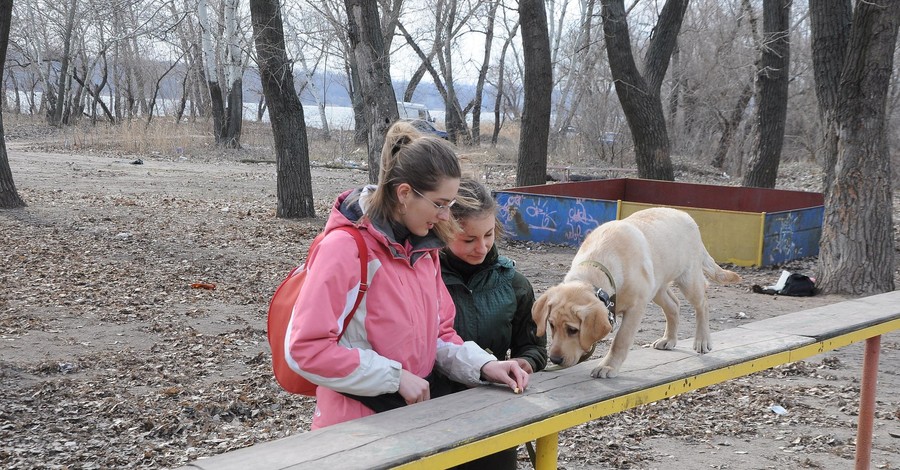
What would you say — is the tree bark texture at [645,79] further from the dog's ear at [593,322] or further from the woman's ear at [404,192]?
the woman's ear at [404,192]

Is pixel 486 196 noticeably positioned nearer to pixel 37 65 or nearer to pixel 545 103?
pixel 545 103

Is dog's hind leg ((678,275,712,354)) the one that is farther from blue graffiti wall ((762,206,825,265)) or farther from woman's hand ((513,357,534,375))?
blue graffiti wall ((762,206,825,265))

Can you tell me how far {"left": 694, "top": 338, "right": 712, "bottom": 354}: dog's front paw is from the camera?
3947 millimetres

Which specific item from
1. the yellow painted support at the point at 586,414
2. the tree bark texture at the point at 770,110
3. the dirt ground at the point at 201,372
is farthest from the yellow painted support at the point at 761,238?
the yellow painted support at the point at 586,414

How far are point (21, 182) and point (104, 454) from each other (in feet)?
43.9

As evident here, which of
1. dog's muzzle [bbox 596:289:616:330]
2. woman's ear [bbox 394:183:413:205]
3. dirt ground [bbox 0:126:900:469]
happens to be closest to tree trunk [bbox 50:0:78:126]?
dirt ground [bbox 0:126:900:469]

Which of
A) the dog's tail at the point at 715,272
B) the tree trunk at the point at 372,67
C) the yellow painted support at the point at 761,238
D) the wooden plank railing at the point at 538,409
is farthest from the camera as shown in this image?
the tree trunk at the point at 372,67

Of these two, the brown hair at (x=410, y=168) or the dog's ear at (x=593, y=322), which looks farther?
the dog's ear at (x=593, y=322)

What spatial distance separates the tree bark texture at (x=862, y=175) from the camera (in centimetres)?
899

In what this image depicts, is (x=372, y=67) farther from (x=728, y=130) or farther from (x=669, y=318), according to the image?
(x=728, y=130)

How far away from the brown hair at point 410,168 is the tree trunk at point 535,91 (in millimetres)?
11603

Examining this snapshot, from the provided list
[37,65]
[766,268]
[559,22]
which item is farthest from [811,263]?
[37,65]

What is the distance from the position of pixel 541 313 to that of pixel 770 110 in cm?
1265

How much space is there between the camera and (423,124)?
319 centimetres
